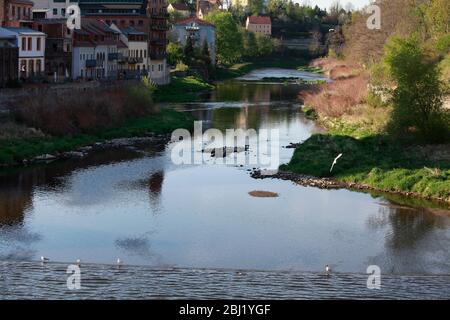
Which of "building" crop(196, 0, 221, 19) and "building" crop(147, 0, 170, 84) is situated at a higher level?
"building" crop(196, 0, 221, 19)

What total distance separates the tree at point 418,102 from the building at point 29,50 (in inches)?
794

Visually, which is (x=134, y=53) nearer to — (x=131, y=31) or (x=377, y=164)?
(x=131, y=31)

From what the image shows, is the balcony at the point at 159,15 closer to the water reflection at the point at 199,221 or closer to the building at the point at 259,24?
the water reflection at the point at 199,221

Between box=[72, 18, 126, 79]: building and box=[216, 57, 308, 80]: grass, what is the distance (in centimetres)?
3439

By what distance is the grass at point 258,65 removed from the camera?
98.6 m

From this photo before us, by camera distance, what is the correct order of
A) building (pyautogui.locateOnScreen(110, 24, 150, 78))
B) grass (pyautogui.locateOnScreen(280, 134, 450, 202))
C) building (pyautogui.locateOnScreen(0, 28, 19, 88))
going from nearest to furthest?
1. grass (pyautogui.locateOnScreen(280, 134, 450, 202))
2. building (pyautogui.locateOnScreen(0, 28, 19, 88))
3. building (pyautogui.locateOnScreen(110, 24, 150, 78))

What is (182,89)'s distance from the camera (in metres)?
73.4

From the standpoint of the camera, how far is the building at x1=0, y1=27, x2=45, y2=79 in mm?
46972

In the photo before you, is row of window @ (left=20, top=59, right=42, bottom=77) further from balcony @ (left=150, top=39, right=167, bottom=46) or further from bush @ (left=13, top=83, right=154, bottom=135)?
balcony @ (left=150, top=39, right=167, bottom=46)

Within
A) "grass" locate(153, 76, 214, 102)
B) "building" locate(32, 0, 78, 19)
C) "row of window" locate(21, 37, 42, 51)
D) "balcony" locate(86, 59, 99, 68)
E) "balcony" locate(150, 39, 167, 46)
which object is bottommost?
"grass" locate(153, 76, 214, 102)

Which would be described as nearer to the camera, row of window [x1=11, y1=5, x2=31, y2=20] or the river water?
the river water

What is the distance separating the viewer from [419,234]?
27.2 metres

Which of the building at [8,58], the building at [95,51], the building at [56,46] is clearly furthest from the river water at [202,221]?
the building at [95,51]

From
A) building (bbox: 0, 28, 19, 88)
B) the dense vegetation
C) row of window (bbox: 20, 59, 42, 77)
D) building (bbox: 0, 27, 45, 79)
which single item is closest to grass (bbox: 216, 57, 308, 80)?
the dense vegetation
